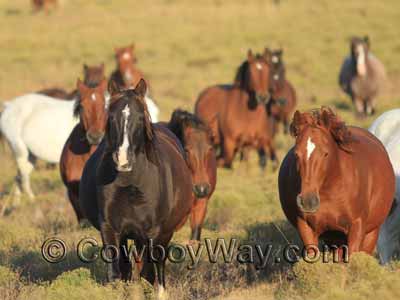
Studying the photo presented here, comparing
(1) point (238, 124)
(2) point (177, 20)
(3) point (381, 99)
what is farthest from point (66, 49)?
(1) point (238, 124)

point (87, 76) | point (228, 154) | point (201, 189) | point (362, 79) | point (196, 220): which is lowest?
point (228, 154)

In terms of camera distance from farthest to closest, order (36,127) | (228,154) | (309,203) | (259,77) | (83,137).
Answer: (259,77), (228,154), (36,127), (83,137), (309,203)

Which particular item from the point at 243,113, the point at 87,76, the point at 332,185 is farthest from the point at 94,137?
the point at 243,113

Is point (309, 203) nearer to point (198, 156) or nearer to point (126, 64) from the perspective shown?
point (198, 156)

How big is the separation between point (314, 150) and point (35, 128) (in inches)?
317

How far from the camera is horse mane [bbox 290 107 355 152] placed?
7262 mm

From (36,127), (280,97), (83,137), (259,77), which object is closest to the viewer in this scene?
(83,137)

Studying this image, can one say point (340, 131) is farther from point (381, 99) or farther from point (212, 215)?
point (381, 99)

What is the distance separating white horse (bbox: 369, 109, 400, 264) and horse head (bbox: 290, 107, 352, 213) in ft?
6.05

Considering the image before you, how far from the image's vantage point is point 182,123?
1022 centimetres

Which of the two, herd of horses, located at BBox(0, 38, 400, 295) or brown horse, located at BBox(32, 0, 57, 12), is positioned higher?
herd of horses, located at BBox(0, 38, 400, 295)

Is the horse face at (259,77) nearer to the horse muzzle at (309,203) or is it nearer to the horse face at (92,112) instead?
the horse face at (92,112)

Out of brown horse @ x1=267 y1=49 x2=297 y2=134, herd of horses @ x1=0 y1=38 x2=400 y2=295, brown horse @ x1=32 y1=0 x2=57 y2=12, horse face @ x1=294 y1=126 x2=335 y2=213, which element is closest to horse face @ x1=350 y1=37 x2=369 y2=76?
brown horse @ x1=267 y1=49 x2=297 y2=134

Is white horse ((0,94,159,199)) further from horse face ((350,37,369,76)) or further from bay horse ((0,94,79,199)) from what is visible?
horse face ((350,37,369,76))
